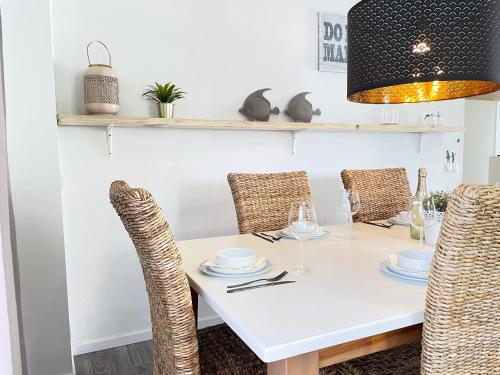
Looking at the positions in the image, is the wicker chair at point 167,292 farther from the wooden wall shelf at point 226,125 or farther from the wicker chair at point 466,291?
the wooden wall shelf at point 226,125

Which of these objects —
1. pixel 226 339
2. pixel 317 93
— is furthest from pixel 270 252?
pixel 317 93

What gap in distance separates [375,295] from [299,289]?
20cm

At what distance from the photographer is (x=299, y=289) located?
102 cm

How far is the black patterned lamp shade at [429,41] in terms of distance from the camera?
40.0 inches

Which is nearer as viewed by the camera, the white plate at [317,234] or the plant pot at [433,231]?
the plant pot at [433,231]

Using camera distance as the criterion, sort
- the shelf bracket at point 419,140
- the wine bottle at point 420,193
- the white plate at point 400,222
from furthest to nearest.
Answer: the shelf bracket at point 419,140 < the white plate at point 400,222 < the wine bottle at point 420,193

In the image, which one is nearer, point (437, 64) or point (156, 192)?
point (437, 64)

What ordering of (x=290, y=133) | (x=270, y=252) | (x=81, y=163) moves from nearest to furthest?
(x=270, y=252) < (x=81, y=163) < (x=290, y=133)

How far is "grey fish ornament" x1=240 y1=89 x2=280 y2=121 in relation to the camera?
234 cm

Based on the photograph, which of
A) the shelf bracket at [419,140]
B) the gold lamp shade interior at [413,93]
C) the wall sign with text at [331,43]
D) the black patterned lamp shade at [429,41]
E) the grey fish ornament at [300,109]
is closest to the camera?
the black patterned lamp shade at [429,41]

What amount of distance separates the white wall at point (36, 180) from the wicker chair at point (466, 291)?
162cm

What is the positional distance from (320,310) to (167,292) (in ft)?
1.26

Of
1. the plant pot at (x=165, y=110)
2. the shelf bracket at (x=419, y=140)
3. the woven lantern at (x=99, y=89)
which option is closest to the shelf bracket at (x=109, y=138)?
the woven lantern at (x=99, y=89)

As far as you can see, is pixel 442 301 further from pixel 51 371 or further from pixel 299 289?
pixel 51 371
